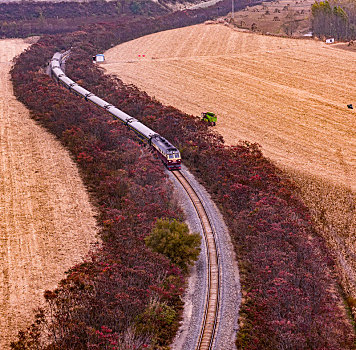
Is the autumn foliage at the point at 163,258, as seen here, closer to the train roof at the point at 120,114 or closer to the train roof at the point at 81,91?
the train roof at the point at 120,114

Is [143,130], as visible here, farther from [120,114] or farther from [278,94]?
[278,94]

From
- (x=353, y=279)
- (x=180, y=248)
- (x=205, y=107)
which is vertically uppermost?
(x=205, y=107)

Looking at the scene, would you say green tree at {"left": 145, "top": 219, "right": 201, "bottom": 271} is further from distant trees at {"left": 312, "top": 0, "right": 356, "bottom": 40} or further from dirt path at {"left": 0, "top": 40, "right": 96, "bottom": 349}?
distant trees at {"left": 312, "top": 0, "right": 356, "bottom": 40}

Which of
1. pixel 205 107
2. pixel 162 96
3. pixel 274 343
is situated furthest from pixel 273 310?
pixel 162 96

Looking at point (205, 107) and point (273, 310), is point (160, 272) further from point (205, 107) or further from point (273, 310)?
point (205, 107)

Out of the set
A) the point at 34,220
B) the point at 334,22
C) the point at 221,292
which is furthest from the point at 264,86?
the point at 221,292

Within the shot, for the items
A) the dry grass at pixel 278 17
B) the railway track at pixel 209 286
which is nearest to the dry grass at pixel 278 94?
the railway track at pixel 209 286
